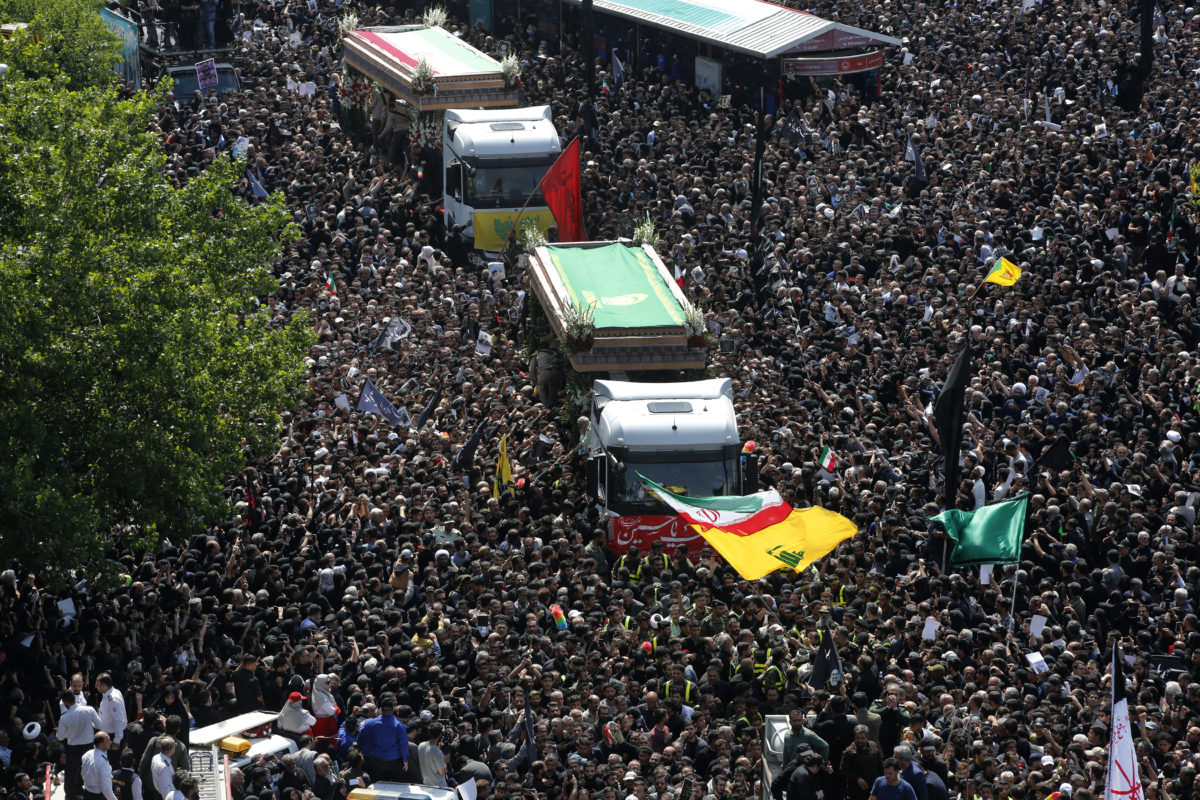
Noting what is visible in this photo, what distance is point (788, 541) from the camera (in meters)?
17.6

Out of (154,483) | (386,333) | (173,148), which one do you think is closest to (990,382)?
(386,333)

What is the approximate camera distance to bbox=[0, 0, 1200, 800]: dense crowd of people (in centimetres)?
1480

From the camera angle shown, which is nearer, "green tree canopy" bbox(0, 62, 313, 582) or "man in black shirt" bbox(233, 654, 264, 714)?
"man in black shirt" bbox(233, 654, 264, 714)

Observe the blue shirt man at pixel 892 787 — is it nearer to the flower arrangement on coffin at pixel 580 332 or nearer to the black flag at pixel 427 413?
the flower arrangement on coffin at pixel 580 332

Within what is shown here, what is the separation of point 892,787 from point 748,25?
26.7m

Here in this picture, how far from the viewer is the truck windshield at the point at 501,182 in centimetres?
3080

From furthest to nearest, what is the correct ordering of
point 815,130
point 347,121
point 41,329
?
point 347,121 < point 815,130 < point 41,329

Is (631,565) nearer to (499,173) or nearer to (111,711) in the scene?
(111,711)

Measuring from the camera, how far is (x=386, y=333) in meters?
26.4

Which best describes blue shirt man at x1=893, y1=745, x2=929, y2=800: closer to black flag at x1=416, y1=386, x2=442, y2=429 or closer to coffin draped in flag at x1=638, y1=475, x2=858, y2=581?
coffin draped in flag at x1=638, y1=475, x2=858, y2=581

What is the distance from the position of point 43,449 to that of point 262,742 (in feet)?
14.9

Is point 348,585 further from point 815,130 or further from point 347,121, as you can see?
point 347,121

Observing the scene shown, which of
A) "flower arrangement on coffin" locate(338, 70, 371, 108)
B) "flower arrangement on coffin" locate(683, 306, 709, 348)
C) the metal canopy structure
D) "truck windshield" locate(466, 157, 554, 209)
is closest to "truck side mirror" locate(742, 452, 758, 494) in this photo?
"flower arrangement on coffin" locate(683, 306, 709, 348)

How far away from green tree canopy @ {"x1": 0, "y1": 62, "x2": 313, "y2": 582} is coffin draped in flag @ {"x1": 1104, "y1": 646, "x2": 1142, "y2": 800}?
9.40 m
